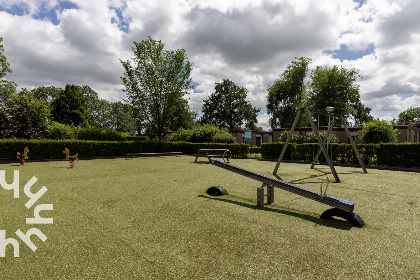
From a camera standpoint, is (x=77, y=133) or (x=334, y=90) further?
(x=334, y=90)

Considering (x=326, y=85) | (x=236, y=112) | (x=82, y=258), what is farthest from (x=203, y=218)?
(x=236, y=112)

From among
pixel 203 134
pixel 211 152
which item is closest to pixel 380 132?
pixel 211 152

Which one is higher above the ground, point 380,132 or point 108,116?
point 108,116

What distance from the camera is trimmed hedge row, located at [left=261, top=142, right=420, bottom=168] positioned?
13595mm

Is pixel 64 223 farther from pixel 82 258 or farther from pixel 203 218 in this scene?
pixel 203 218

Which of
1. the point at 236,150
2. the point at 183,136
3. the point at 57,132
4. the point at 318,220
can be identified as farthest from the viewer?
the point at 183,136

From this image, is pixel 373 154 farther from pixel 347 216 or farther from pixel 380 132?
pixel 347 216

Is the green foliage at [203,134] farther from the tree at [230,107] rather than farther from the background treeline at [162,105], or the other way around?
the tree at [230,107]

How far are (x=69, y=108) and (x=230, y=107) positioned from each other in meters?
36.7

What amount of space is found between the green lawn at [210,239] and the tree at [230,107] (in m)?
55.2

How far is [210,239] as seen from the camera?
376cm

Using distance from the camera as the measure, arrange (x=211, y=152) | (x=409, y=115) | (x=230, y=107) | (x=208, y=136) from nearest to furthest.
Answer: (x=211, y=152) < (x=208, y=136) < (x=230, y=107) < (x=409, y=115)

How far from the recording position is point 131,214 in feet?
16.5

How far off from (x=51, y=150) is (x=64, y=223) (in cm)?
1779
